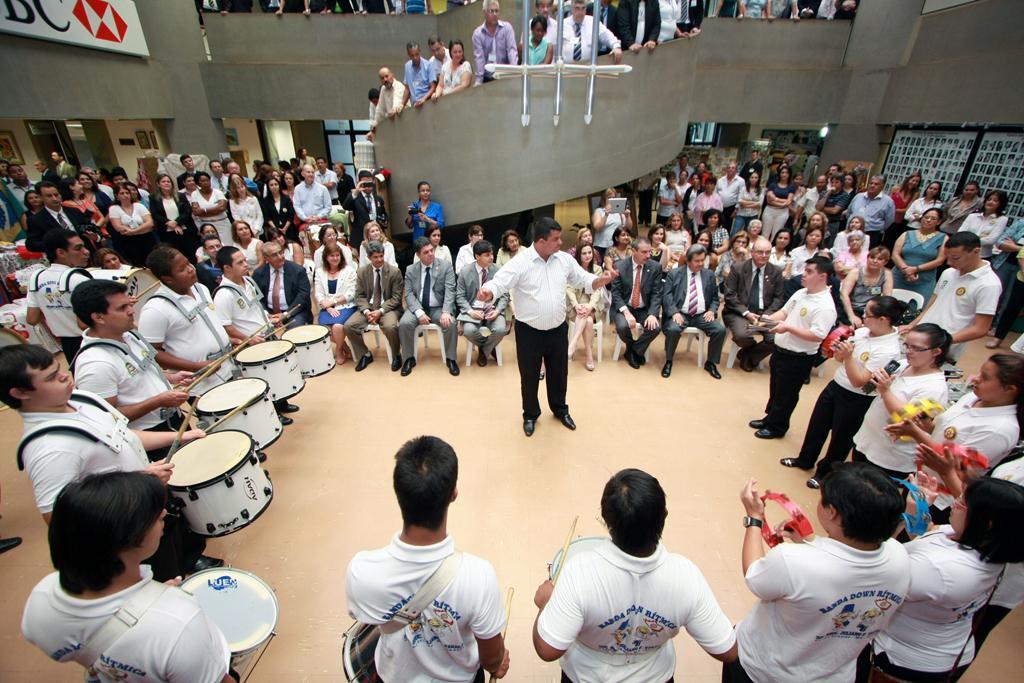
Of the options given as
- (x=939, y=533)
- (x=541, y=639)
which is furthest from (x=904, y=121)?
(x=541, y=639)

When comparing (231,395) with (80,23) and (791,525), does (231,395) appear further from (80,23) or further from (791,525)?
(80,23)

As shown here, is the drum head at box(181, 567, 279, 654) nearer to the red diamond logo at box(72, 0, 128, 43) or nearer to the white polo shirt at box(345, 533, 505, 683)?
the white polo shirt at box(345, 533, 505, 683)

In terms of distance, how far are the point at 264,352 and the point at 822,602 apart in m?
3.17

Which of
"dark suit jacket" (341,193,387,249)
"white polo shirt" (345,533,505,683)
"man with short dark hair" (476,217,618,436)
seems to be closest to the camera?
"white polo shirt" (345,533,505,683)

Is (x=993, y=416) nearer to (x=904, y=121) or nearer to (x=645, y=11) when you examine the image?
(x=645, y=11)

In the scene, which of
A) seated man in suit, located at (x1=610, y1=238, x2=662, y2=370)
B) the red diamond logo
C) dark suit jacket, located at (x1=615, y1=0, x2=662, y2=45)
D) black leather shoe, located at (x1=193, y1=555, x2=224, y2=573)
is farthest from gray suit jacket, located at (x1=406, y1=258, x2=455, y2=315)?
the red diamond logo

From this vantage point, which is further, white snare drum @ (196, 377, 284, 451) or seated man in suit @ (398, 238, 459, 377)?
seated man in suit @ (398, 238, 459, 377)

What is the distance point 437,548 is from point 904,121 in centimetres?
1023

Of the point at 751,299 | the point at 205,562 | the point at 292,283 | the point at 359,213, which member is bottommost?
the point at 205,562

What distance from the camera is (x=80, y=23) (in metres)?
6.51

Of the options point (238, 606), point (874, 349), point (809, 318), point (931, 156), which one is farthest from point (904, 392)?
point (931, 156)

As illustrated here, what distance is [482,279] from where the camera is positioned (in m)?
4.55

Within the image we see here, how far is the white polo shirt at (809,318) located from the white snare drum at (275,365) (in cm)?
340

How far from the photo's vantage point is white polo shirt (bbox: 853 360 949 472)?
7.06 feet
